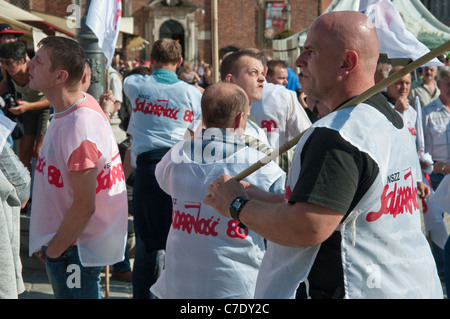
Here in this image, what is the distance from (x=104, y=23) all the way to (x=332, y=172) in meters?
3.54

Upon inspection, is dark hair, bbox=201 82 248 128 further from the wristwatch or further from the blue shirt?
the blue shirt

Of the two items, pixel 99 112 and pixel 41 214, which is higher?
pixel 99 112

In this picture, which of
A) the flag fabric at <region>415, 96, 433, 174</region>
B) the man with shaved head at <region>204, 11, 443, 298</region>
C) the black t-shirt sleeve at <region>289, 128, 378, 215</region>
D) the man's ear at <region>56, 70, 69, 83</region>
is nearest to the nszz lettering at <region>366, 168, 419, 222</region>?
the man with shaved head at <region>204, 11, 443, 298</region>

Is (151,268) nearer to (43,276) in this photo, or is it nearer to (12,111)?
(43,276)

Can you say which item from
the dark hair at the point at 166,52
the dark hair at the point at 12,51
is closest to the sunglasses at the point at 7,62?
the dark hair at the point at 12,51

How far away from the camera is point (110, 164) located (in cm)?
331

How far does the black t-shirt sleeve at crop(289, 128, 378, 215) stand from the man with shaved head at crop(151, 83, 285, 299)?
3.43 ft

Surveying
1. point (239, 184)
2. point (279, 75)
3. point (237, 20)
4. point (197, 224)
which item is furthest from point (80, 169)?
point (237, 20)

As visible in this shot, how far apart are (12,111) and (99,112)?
3812 mm

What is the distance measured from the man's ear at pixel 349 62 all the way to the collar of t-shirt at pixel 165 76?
3.11 m

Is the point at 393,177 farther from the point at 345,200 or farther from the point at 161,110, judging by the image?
the point at 161,110

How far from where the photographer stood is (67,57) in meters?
3.24

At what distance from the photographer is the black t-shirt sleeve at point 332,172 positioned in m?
1.88

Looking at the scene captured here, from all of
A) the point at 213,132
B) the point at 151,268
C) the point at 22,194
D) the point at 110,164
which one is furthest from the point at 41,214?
the point at 151,268
